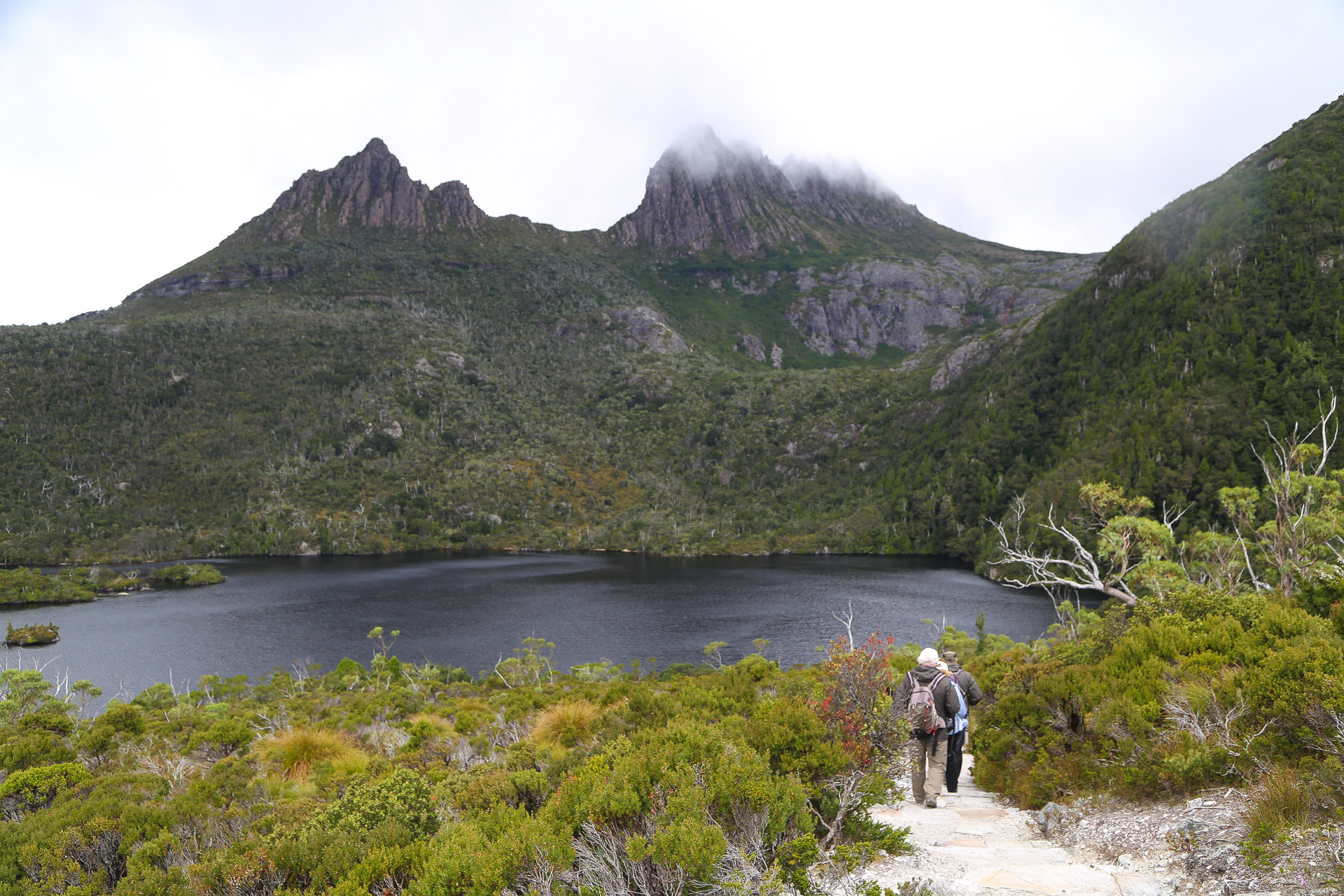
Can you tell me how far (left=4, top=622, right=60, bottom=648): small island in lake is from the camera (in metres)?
68.0

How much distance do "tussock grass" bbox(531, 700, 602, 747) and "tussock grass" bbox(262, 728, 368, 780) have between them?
14.1 ft

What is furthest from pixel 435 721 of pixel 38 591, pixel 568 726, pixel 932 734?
pixel 38 591

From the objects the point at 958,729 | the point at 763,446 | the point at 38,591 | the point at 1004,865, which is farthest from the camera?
the point at 763,446

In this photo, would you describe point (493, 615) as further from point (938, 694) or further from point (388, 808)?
point (938, 694)

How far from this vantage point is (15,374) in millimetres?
159750

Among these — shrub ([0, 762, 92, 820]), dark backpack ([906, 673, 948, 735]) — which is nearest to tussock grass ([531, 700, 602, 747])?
dark backpack ([906, 673, 948, 735])

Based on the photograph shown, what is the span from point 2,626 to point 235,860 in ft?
354

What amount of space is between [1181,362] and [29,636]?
544 ft


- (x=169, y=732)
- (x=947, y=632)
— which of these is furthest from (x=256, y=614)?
(x=947, y=632)

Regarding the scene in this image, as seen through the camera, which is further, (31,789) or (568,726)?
(568,726)

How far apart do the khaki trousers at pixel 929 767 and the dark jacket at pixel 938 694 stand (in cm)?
18

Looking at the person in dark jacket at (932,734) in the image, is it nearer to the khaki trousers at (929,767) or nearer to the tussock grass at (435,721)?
the khaki trousers at (929,767)

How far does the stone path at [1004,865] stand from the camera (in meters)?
5.59

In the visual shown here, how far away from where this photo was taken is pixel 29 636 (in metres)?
69.1
